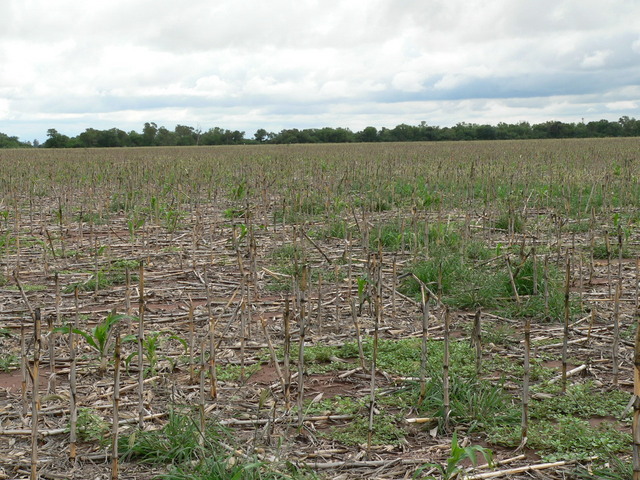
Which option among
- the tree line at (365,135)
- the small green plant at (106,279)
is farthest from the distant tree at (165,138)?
the small green plant at (106,279)

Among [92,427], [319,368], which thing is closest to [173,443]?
[92,427]

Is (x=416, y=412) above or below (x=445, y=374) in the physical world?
below

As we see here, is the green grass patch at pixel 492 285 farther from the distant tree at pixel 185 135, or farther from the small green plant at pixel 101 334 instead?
the distant tree at pixel 185 135

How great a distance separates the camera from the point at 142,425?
335 cm

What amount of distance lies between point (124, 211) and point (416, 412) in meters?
8.73

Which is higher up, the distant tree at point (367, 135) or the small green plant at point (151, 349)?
the distant tree at point (367, 135)

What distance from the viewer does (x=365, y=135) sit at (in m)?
70.5

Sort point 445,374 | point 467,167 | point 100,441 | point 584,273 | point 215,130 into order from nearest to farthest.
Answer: point 100,441, point 445,374, point 584,273, point 467,167, point 215,130

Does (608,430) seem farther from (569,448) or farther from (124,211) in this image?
(124,211)

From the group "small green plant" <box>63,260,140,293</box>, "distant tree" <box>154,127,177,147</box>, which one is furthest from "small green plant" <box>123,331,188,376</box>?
"distant tree" <box>154,127,177,147</box>

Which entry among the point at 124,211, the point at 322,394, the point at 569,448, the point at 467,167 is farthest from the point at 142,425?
the point at 467,167

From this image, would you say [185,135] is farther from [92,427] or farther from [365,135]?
[92,427]

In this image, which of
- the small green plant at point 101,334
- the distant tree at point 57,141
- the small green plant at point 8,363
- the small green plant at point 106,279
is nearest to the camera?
the small green plant at point 101,334

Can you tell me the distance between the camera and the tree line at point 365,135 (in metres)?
63.4
